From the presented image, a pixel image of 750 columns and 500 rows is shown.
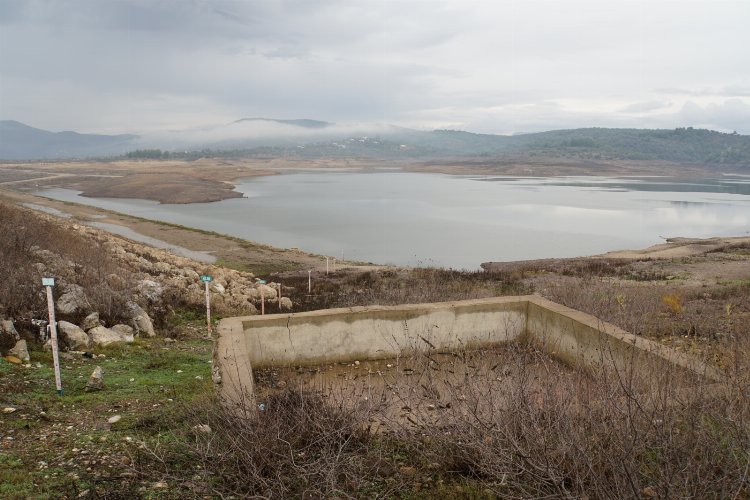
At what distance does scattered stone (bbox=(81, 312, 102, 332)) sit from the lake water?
21379 millimetres

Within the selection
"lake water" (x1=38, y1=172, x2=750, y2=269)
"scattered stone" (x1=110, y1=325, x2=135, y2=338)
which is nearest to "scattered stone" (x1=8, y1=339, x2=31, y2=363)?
"scattered stone" (x1=110, y1=325, x2=135, y2=338)

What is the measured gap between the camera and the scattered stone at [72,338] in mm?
7289

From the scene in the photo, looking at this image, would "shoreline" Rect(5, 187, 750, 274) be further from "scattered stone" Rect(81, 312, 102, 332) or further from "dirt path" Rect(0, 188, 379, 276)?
"scattered stone" Rect(81, 312, 102, 332)

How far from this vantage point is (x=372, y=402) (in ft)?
14.2

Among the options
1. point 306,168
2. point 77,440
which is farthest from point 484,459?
point 306,168

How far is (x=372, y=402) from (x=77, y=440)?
7.65 ft

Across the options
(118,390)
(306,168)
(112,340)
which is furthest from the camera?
(306,168)

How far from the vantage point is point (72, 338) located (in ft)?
24.0

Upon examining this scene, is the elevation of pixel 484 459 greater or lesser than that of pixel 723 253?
greater

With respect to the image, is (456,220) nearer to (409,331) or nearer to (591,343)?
(409,331)

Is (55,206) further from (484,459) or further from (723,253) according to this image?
(484,459)

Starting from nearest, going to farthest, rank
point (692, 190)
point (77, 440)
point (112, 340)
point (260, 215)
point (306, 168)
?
point (77, 440)
point (112, 340)
point (260, 215)
point (692, 190)
point (306, 168)

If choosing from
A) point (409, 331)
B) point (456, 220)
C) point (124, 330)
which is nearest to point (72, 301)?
point (124, 330)

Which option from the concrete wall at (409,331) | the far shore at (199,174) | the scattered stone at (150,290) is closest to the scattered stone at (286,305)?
the scattered stone at (150,290)
